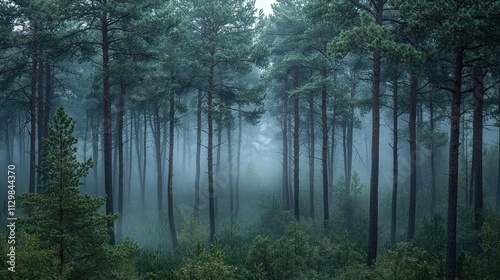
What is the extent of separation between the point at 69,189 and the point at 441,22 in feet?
34.4

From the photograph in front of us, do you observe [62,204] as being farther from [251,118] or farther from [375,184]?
[251,118]

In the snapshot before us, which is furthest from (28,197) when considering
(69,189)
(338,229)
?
(338,229)

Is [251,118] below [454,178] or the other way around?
the other way around

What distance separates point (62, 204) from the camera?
7.94m

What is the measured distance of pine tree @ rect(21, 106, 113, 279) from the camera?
7914 mm

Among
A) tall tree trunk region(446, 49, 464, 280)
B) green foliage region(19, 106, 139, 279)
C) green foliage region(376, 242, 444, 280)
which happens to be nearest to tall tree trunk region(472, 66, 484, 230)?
green foliage region(376, 242, 444, 280)

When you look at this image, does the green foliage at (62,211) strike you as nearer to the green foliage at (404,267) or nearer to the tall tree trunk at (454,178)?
the green foliage at (404,267)

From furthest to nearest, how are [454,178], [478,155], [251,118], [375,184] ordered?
[251,118] → [478,155] → [375,184] → [454,178]

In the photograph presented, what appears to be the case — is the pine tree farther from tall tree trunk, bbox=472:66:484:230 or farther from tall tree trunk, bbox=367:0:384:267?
tall tree trunk, bbox=472:66:484:230

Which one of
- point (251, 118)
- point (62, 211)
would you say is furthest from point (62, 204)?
point (251, 118)

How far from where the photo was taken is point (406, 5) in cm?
1013

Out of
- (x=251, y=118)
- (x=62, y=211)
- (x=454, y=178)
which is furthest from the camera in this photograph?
(x=251, y=118)

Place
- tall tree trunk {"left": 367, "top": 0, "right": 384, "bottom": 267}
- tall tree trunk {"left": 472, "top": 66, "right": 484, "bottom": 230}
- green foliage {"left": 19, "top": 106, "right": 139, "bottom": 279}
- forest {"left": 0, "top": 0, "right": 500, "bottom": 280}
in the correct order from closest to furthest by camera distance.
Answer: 1. green foliage {"left": 19, "top": 106, "right": 139, "bottom": 279}
2. forest {"left": 0, "top": 0, "right": 500, "bottom": 280}
3. tall tree trunk {"left": 367, "top": 0, "right": 384, "bottom": 267}
4. tall tree trunk {"left": 472, "top": 66, "right": 484, "bottom": 230}

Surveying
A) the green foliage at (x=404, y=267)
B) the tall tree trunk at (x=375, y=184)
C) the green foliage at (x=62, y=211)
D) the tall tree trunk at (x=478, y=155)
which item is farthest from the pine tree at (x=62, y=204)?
the tall tree trunk at (x=478, y=155)
